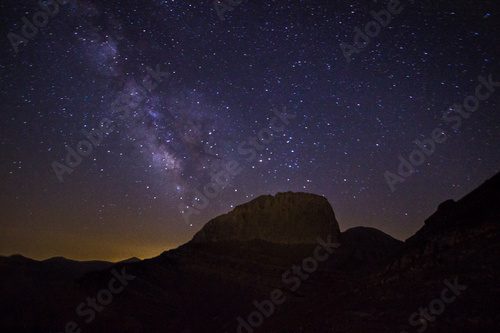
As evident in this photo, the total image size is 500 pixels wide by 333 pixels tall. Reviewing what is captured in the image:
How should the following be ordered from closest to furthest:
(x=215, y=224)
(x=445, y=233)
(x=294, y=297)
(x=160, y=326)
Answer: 1. (x=445, y=233)
2. (x=160, y=326)
3. (x=294, y=297)
4. (x=215, y=224)

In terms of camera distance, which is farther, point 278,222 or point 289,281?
point 278,222

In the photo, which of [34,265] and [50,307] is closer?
[50,307]

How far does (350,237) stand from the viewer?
215 feet

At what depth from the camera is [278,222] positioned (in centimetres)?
6228

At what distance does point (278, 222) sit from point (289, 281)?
820 inches

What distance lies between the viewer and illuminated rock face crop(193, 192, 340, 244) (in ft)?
198

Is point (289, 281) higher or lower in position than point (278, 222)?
lower

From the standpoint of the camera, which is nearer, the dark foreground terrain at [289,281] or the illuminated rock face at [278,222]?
the dark foreground terrain at [289,281]

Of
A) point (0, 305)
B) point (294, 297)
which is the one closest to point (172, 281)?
point (294, 297)

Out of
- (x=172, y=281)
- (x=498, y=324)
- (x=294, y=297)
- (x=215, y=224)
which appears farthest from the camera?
(x=215, y=224)

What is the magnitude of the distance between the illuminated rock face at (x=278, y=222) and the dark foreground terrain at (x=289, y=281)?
196mm

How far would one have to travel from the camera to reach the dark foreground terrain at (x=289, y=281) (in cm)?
1822

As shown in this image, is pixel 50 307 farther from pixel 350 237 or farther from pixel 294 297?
pixel 350 237

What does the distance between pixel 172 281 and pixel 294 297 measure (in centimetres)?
1578
